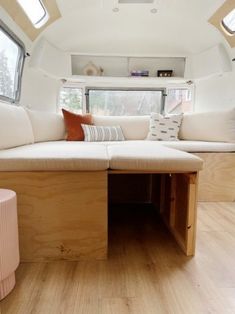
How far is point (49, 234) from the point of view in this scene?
4.12 ft

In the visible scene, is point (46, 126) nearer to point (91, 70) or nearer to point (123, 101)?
point (91, 70)

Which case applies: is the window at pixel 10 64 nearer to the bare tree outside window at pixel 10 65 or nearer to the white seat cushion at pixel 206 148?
the bare tree outside window at pixel 10 65

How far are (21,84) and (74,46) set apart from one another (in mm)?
1104

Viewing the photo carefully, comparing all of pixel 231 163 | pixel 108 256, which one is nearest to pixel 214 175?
pixel 231 163

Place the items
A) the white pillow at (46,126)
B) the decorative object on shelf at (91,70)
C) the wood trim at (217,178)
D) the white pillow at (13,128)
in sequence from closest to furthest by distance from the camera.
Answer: the white pillow at (13,128), the wood trim at (217,178), the white pillow at (46,126), the decorative object on shelf at (91,70)

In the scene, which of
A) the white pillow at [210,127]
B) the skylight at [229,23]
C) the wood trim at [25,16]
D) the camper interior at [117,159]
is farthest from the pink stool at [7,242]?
the skylight at [229,23]

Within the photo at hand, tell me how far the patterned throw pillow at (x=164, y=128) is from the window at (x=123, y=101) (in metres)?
0.71

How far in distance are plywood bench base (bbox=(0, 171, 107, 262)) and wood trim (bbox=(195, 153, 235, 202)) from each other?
55.6 inches

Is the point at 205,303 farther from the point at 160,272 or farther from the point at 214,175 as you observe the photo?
the point at 214,175

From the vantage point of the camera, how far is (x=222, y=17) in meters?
2.61

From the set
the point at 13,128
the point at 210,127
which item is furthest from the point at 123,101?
the point at 13,128

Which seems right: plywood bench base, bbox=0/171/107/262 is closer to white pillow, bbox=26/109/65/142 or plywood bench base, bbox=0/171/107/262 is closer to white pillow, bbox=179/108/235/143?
white pillow, bbox=26/109/65/142

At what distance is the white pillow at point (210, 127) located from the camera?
8.60 ft

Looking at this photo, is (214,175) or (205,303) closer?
(205,303)
